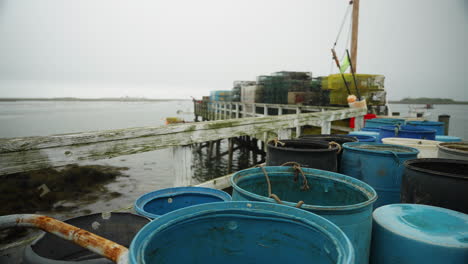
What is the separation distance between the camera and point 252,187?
215 centimetres

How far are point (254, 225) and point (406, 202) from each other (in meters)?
1.51

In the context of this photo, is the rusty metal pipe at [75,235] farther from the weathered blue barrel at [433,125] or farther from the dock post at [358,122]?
the dock post at [358,122]

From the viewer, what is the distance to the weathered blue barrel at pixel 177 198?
2307 mm

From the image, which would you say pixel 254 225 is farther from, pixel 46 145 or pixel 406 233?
pixel 46 145

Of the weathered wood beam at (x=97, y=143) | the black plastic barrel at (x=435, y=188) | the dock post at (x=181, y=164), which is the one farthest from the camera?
the dock post at (x=181, y=164)

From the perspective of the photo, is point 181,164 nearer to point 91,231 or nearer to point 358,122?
point 91,231

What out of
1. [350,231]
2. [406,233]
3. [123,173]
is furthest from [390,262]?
[123,173]

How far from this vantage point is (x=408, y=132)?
4113 mm

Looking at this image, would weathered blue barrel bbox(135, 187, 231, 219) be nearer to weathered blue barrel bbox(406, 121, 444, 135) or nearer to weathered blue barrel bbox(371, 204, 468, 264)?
weathered blue barrel bbox(371, 204, 468, 264)

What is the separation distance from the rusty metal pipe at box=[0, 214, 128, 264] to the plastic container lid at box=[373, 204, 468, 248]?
158 centimetres

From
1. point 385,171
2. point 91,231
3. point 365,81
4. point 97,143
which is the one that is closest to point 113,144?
point 97,143

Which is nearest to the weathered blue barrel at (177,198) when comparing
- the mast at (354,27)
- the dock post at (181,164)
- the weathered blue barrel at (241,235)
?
the dock post at (181,164)

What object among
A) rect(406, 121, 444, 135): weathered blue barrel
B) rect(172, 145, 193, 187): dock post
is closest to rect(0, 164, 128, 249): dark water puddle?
rect(172, 145, 193, 187): dock post

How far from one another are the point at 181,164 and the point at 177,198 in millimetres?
577
